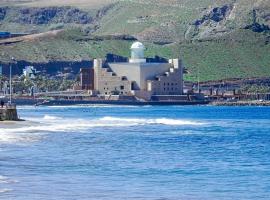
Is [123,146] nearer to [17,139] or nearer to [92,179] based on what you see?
[17,139]

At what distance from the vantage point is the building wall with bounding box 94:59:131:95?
189375 millimetres

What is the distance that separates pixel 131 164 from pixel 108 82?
13056cm

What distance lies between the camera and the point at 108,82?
191 meters

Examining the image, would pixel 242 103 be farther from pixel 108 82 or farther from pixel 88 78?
pixel 88 78

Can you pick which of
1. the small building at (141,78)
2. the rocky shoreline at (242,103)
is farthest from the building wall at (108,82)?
the rocky shoreline at (242,103)

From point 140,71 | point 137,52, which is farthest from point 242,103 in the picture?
point 140,71

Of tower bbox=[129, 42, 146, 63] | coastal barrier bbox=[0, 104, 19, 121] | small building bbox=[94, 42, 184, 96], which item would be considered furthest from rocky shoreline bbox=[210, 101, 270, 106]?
coastal barrier bbox=[0, 104, 19, 121]

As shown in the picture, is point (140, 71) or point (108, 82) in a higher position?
point (140, 71)

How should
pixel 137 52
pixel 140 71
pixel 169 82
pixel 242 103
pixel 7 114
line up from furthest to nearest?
pixel 242 103 < pixel 137 52 < pixel 169 82 < pixel 140 71 < pixel 7 114

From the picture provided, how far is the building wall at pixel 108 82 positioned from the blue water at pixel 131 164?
9425 cm

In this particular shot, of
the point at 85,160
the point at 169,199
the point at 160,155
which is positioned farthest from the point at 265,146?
the point at 169,199

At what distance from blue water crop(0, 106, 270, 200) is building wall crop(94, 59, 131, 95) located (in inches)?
3711

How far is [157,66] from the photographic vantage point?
188 m

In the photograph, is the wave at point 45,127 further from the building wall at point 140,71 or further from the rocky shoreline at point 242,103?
the rocky shoreline at point 242,103
